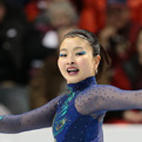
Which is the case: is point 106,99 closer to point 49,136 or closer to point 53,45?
point 49,136

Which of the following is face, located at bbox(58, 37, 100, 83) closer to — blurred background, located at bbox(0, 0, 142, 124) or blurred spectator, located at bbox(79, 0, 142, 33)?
blurred background, located at bbox(0, 0, 142, 124)

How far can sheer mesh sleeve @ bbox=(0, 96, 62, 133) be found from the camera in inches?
64.9

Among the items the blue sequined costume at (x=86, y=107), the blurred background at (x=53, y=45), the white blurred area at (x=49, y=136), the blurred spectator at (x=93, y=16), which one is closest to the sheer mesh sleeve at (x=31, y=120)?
the blue sequined costume at (x=86, y=107)

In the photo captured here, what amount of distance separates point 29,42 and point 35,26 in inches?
9.0

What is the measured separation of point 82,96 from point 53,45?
188 centimetres

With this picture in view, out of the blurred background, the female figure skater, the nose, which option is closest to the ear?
the female figure skater

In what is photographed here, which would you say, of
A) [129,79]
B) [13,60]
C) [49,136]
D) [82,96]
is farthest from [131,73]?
[82,96]

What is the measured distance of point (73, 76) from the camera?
1.53 meters

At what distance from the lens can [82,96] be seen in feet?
4.91

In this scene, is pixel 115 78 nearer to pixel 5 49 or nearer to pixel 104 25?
pixel 104 25

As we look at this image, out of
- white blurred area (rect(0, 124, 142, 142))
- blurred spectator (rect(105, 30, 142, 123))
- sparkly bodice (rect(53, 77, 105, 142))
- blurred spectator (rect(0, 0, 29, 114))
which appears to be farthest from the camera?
blurred spectator (rect(0, 0, 29, 114))

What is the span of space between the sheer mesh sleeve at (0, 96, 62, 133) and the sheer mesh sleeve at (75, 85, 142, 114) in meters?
0.18

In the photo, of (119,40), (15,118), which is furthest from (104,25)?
(15,118)

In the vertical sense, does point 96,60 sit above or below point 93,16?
above
